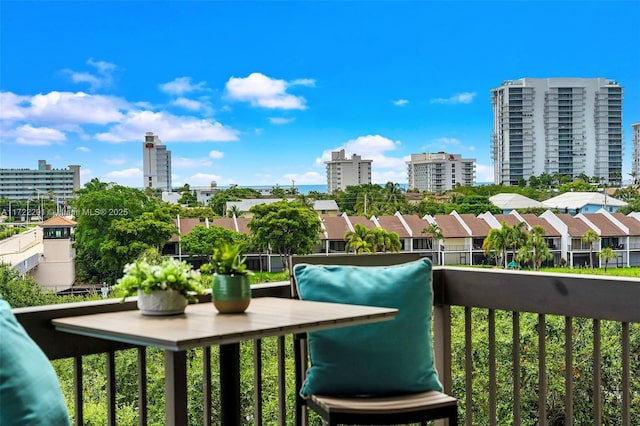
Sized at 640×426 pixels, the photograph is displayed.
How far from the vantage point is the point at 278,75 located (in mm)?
30562

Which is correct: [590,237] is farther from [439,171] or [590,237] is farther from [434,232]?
[439,171]

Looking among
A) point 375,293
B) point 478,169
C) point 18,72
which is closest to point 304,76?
point 478,169

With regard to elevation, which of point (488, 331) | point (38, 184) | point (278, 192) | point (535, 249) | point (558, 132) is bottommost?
point (535, 249)

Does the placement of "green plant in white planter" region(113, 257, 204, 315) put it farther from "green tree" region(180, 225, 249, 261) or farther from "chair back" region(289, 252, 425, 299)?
"green tree" region(180, 225, 249, 261)

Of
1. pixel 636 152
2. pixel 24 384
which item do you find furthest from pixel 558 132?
pixel 24 384

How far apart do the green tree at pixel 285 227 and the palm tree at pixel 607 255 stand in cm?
874

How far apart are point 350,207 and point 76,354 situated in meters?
21.1

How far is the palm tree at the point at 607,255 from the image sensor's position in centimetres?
2237

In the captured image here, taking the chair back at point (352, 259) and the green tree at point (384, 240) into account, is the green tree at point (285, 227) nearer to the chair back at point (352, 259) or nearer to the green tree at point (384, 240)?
the green tree at point (384, 240)

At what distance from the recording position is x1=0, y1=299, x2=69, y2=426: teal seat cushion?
4.30 ft

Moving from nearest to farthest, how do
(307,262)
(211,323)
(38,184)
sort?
1. (211,323)
2. (307,262)
3. (38,184)

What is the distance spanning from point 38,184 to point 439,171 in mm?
13121

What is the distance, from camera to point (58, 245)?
19688mm

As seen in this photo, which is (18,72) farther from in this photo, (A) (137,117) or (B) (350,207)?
(B) (350,207)
